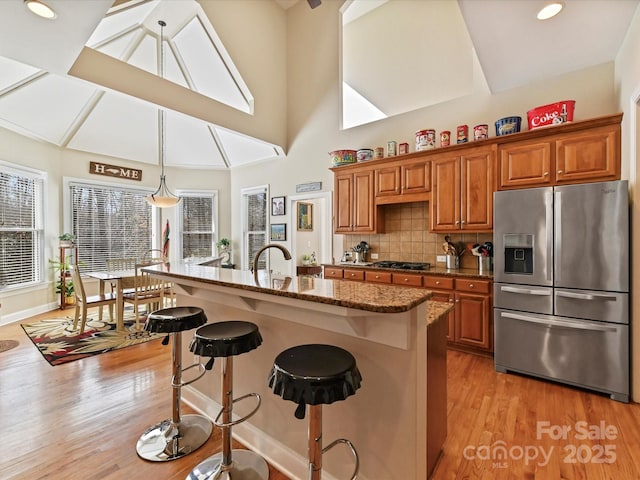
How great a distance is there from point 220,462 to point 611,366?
294 centimetres

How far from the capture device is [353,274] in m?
4.07

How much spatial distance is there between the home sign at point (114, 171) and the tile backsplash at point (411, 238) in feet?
16.5

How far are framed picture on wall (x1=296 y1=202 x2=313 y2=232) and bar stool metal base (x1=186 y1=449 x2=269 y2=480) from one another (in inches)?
180

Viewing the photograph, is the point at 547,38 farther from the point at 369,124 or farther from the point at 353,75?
the point at 353,75

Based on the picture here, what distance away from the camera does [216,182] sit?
6.97m

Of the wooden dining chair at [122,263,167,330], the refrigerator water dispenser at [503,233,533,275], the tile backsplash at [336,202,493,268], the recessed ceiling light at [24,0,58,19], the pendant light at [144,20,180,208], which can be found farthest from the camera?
the pendant light at [144,20,180,208]

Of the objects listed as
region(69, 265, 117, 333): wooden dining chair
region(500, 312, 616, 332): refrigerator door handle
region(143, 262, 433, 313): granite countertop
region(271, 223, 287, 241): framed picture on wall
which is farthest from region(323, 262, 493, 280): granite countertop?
region(69, 265, 117, 333): wooden dining chair

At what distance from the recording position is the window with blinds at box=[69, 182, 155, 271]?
5.65 meters

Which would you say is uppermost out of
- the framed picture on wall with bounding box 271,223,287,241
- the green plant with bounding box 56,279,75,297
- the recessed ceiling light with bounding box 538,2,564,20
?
the recessed ceiling light with bounding box 538,2,564,20

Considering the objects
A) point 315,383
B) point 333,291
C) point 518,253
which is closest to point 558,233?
point 518,253

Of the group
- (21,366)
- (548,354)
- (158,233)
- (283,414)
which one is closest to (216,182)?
(158,233)

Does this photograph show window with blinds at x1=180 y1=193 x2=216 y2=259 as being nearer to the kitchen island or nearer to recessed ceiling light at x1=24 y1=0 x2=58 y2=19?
recessed ceiling light at x1=24 y1=0 x2=58 y2=19

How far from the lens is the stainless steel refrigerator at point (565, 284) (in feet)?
7.66

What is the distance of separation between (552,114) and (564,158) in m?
Answer: 0.46
